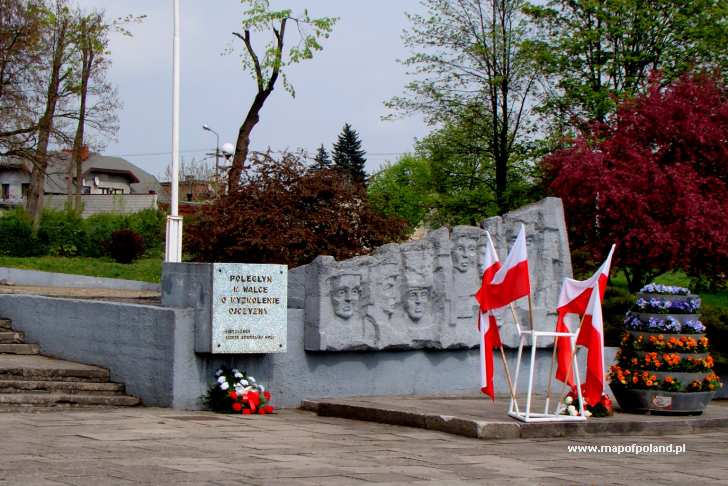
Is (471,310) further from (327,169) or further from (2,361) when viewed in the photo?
(2,361)

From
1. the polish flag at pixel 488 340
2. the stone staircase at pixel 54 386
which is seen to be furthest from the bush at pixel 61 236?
the polish flag at pixel 488 340

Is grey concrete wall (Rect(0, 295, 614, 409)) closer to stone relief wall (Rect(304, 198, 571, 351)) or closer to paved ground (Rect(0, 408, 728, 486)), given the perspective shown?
stone relief wall (Rect(304, 198, 571, 351))

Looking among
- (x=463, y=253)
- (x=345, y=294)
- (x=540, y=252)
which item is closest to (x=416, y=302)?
(x=463, y=253)

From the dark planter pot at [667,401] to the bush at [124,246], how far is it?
2726 cm

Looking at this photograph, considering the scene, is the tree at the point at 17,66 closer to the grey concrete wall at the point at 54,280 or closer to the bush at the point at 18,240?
the bush at the point at 18,240

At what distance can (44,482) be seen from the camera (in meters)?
7.29

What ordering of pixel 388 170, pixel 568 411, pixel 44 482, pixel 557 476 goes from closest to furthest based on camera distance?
1. pixel 44 482
2. pixel 557 476
3. pixel 568 411
4. pixel 388 170

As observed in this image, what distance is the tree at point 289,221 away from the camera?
697 inches

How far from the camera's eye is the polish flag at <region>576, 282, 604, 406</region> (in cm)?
1169

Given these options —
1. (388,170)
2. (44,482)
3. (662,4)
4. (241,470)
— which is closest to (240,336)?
(241,470)

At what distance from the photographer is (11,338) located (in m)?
15.3

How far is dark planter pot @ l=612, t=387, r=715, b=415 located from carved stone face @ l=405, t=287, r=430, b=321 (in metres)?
3.04

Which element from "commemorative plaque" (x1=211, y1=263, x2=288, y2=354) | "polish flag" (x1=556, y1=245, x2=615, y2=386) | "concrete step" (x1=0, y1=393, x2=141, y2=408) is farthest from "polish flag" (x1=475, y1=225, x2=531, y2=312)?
"concrete step" (x1=0, y1=393, x2=141, y2=408)

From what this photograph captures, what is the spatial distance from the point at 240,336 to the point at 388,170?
59446 millimetres
